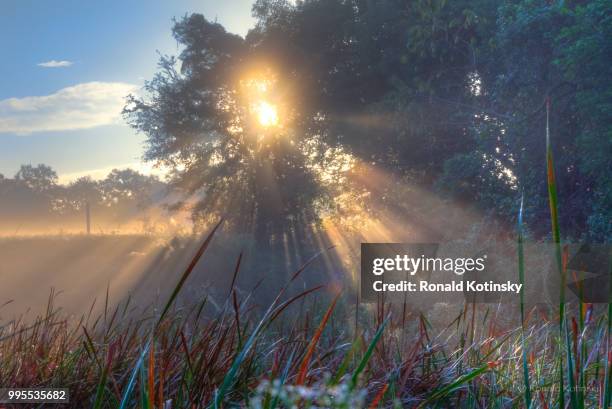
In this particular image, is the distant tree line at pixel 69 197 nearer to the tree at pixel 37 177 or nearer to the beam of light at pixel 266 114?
the tree at pixel 37 177

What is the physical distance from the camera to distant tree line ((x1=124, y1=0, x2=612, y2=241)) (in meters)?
13.0

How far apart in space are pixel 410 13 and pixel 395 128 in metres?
3.99

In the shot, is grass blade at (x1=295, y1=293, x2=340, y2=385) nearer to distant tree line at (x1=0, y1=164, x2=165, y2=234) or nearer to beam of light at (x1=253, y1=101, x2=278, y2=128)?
beam of light at (x1=253, y1=101, x2=278, y2=128)

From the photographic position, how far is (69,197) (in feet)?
181

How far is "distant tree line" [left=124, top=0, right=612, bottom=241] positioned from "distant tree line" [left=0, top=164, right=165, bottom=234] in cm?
2491

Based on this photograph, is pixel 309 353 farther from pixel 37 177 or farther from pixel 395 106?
pixel 37 177

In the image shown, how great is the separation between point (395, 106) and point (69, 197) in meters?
43.1

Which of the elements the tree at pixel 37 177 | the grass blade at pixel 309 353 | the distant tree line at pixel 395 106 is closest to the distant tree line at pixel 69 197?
the tree at pixel 37 177

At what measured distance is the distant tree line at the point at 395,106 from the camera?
13.0m

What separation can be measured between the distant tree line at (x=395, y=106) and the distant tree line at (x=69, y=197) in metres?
24.9

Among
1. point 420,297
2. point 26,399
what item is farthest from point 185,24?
point 26,399

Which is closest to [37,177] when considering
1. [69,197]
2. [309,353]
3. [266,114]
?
[69,197]

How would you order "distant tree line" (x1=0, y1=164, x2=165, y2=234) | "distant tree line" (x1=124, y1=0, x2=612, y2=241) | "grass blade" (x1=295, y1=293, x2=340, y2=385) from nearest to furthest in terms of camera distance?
"grass blade" (x1=295, y1=293, x2=340, y2=385) → "distant tree line" (x1=124, y1=0, x2=612, y2=241) → "distant tree line" (x1=0, y1=164, x2=165, y2=234)

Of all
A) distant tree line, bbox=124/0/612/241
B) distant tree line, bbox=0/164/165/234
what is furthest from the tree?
distant tree line, bbox=124/0/612/241
